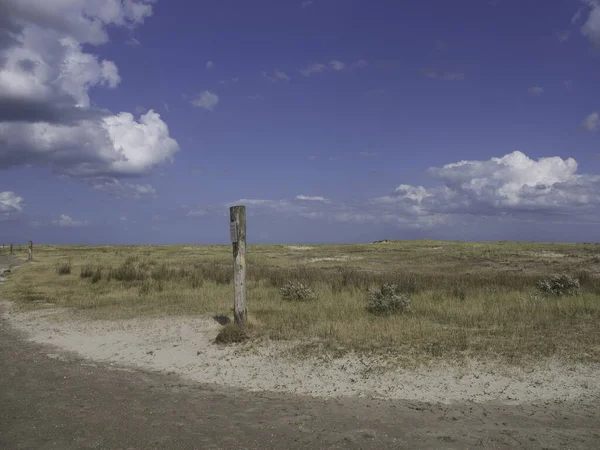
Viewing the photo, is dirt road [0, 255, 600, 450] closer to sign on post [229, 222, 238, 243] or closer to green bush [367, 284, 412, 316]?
sign on post [229, 222, 238, 243]

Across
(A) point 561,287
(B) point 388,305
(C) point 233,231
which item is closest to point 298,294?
(B) point 388,305

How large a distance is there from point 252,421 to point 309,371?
7.50 feet

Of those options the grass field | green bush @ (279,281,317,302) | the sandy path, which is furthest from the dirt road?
green bush @ (279,281,317,302)

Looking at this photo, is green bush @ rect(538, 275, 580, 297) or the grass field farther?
green bush @ rect(538, 275, 580, 297)

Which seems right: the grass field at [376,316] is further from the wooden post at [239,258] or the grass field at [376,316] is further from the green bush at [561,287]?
the wooden post at [239,258]

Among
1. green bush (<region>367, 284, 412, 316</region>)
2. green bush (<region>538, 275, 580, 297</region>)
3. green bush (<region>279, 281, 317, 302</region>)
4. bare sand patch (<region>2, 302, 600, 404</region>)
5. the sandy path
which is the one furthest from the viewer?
green bush (<region>279, 281, 317, 302</region>)

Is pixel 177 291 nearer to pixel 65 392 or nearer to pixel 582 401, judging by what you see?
pixel 65 392

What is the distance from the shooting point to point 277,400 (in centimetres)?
701

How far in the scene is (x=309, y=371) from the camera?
324 inches

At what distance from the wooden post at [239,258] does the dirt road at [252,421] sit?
11.5ft

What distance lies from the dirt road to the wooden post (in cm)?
350

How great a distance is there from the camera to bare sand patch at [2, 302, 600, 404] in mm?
7031

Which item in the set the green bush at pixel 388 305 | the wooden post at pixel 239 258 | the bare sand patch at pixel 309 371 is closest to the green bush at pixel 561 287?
the green bush at pixel 388 305

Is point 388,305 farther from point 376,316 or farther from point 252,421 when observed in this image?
point 252,421
